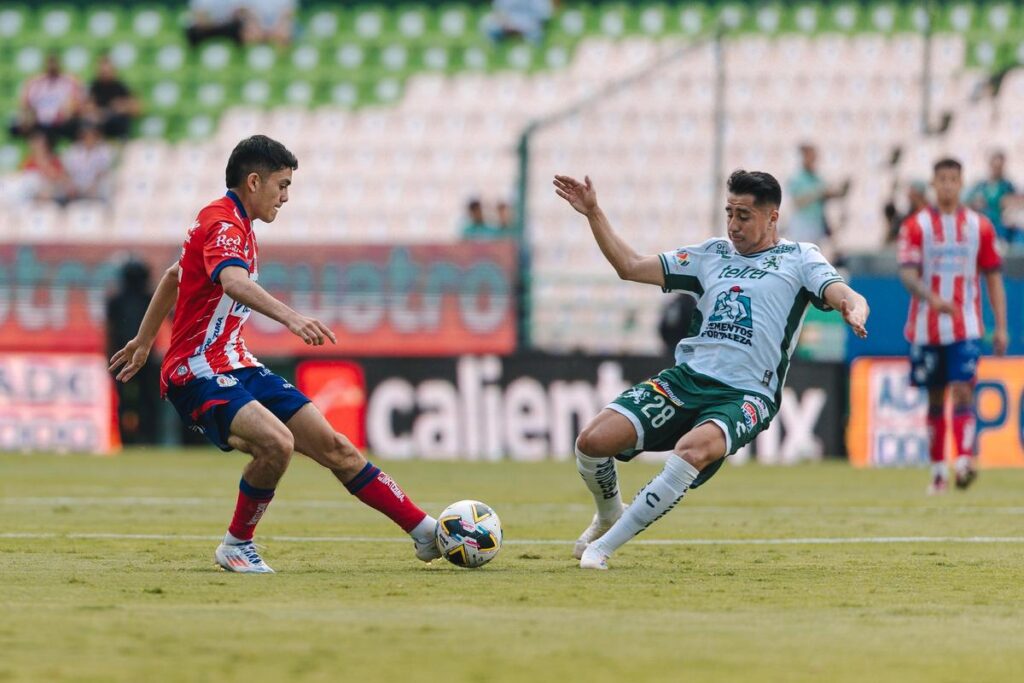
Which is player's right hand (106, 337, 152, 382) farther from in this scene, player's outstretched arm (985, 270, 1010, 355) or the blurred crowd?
the blurred crowd

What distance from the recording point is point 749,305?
851 cm

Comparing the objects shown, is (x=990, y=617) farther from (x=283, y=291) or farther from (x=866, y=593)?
(x=283, y=291)

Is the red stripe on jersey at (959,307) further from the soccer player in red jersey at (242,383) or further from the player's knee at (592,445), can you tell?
the soccer player in red jersey at (242,383)

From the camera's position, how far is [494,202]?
77.0 feet

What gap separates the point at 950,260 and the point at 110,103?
1508 cm

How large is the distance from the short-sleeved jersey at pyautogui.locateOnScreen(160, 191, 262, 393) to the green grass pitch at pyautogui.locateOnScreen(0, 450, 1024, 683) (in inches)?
34.8

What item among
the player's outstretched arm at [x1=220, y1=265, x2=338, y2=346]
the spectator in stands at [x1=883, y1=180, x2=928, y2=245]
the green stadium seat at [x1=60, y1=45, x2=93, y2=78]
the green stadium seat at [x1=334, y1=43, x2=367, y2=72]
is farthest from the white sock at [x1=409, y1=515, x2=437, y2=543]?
the green stadium seat at [x1=60, y1=45, x2=93, y2=78]

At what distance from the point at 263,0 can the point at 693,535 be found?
18.7 meters

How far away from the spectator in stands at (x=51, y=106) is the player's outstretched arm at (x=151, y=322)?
57.8 ft

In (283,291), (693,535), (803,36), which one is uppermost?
(803,36)

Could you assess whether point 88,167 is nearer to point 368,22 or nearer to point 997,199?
point 368,22

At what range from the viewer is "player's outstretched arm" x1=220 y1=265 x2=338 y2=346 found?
281 inches

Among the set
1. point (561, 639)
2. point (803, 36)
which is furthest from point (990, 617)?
point (803, 36)

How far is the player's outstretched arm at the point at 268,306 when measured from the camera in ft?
23.4
